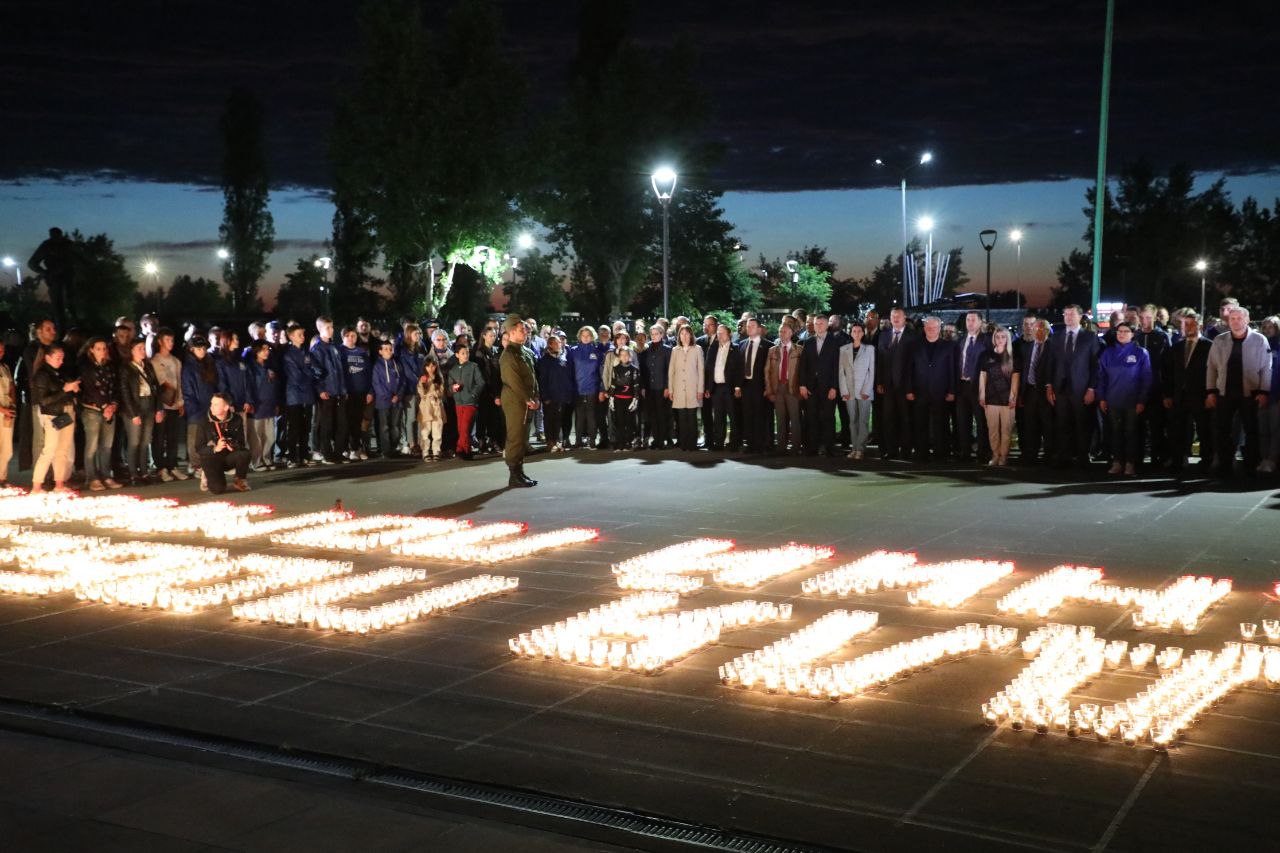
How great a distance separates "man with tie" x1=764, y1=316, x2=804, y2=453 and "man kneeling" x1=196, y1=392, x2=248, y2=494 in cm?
727

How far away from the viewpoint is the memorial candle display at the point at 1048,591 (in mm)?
8031

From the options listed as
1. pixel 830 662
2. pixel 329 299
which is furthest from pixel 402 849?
pixel 329 299

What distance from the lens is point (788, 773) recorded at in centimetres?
516

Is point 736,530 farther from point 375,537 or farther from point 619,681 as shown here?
point 619,681

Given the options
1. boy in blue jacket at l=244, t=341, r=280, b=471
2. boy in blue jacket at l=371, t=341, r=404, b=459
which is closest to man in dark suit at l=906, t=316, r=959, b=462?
boy in blue jacket at l=371, t=341, r=404, b=459

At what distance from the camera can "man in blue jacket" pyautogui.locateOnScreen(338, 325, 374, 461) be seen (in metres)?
17.7

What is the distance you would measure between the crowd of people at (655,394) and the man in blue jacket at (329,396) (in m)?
0.03

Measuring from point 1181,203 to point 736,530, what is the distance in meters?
86.2

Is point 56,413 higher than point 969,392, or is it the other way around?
point 969,392

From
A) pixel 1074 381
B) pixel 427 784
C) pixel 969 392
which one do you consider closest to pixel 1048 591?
pixel 427 784

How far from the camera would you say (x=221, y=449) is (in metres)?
14.5

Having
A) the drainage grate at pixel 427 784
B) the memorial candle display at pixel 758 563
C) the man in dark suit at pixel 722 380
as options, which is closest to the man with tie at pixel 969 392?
the man in dark suit at pixel 722 380

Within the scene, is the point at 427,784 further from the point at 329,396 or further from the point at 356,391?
the point at 356,391

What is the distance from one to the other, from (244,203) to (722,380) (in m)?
46.7
